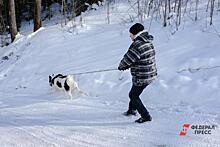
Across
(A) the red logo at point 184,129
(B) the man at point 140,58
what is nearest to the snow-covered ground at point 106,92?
(A) the red logo at point 184,129

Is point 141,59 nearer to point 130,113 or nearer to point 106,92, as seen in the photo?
point 130,113

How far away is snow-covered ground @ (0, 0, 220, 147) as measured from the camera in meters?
5.75

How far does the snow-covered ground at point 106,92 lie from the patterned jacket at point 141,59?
2.88 ft

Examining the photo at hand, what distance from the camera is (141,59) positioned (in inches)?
224

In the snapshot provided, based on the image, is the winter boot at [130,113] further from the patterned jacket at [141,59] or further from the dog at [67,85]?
the dog at [67,85]

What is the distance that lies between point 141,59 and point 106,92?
8.43 feet

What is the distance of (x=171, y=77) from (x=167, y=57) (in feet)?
3.49

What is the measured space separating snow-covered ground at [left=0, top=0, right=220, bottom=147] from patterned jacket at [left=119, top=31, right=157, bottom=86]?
2.88 feet

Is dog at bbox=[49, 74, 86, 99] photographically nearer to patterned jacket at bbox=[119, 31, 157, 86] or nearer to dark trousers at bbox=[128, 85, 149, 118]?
dark trousers at bbox=[128, 85, 149, 118]

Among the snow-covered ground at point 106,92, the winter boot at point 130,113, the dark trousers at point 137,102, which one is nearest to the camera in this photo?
the snow-covered ground at point 106,92

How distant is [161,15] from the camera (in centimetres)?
1145

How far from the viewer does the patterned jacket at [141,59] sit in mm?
5637

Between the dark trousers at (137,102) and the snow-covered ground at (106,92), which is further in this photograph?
the dark trousers at (137,102)

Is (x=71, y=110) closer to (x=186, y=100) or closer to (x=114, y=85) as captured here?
(x=114, y=85)
